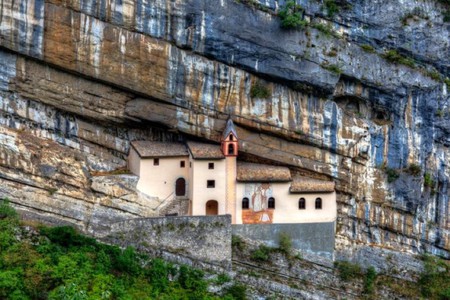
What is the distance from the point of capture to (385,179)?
6025 centimetres

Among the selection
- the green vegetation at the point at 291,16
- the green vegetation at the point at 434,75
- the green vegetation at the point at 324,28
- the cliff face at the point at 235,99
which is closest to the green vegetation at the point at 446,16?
the cliff face at the point at 235,99

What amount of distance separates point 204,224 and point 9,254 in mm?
10595

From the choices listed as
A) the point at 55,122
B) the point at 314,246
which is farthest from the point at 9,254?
the point at 314,246

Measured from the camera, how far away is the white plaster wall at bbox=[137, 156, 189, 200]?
57906 mm

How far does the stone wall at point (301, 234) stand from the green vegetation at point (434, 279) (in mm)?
5828

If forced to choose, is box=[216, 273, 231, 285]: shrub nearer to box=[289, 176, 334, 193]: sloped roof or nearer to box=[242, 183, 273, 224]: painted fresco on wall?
box=[242, 183, 273, 224]: painted fresco on wall

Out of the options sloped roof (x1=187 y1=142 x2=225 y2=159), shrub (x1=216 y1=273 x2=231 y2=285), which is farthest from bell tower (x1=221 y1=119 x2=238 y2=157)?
shrub (x1=216 y1=273 x2=231 y2=285)

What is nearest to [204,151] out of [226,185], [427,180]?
[226,185]

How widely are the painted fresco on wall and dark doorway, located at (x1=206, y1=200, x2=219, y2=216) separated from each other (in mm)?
1536

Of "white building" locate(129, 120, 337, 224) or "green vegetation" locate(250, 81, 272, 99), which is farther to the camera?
"white building" locate(129, 120, 337, 224)

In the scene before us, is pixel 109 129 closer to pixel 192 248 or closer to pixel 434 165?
pixel 192 248

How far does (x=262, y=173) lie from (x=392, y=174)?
771 cm

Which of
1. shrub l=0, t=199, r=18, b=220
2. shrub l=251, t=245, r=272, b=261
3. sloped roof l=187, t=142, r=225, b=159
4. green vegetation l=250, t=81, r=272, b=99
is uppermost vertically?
green vegetation l=250, t=81, r=272, b=99

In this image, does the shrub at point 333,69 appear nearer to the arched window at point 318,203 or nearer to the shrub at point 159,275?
the arched window at point 318,203
